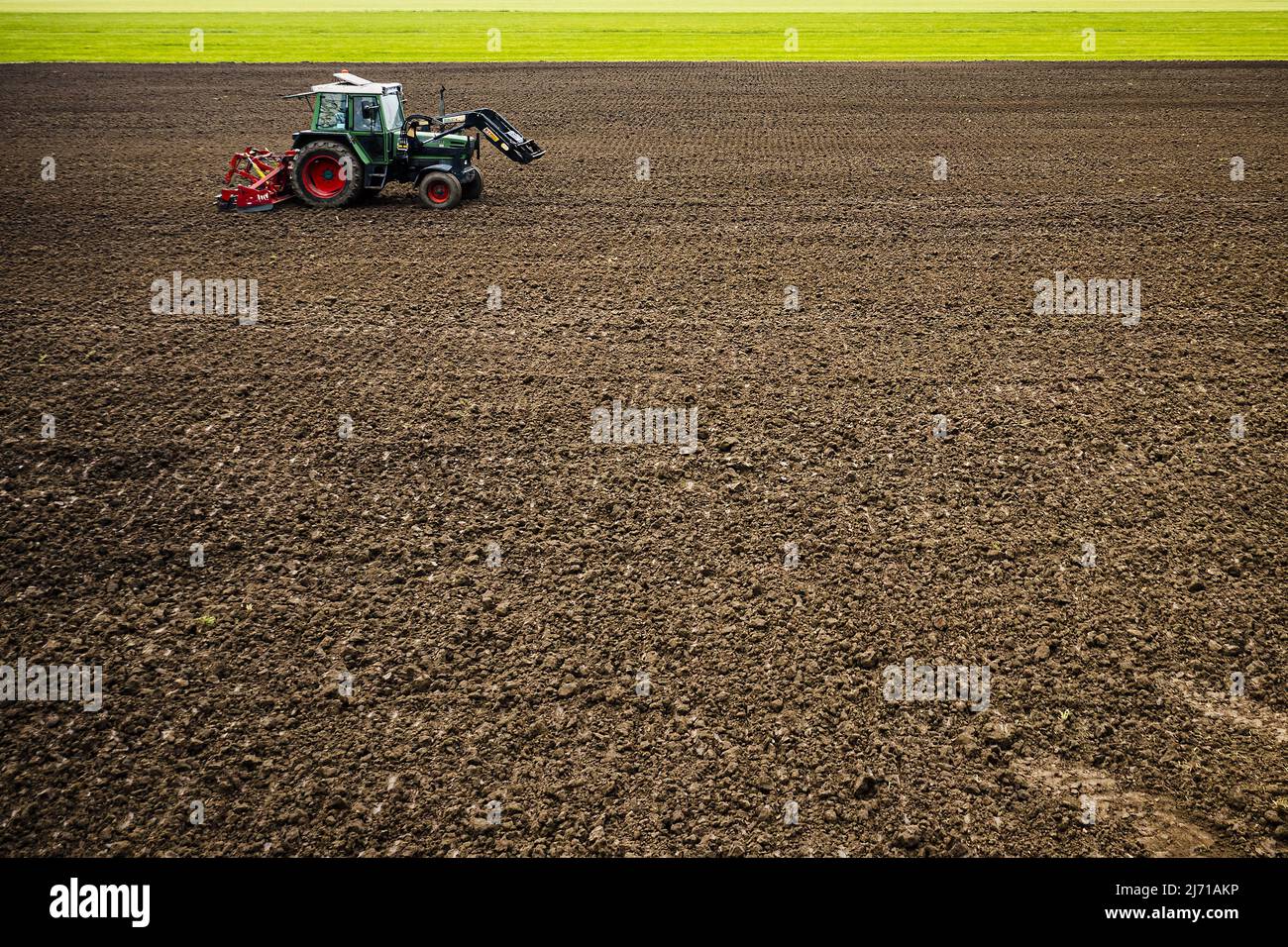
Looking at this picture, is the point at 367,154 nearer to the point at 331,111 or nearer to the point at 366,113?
the point at 366,113

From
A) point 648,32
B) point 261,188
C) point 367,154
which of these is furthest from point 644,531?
point 648,32

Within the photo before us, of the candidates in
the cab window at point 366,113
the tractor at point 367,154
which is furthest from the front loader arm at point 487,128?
the cab window at point 366,113

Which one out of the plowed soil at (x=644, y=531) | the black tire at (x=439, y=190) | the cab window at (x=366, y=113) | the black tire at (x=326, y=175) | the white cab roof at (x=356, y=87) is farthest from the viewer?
the black tire at (x=439, y=190)

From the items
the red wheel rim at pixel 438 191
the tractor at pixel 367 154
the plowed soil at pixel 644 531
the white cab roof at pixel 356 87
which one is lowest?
the plowed soil at pixel 644 531

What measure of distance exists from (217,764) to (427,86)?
27.8m

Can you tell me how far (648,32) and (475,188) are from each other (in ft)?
107

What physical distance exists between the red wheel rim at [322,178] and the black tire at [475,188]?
6.82ft

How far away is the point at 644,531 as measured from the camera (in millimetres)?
7129

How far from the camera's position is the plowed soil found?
16.1ft

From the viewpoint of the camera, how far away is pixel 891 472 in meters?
7.89

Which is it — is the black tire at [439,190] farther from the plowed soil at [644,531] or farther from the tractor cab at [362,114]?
the tractor cab at [362,114]

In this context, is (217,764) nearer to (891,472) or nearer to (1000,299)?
(891,472)

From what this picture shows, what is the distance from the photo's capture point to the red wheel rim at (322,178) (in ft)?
48.9

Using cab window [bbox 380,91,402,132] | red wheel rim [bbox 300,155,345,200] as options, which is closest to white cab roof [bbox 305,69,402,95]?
cab window [bbox 380,91,402,132]
